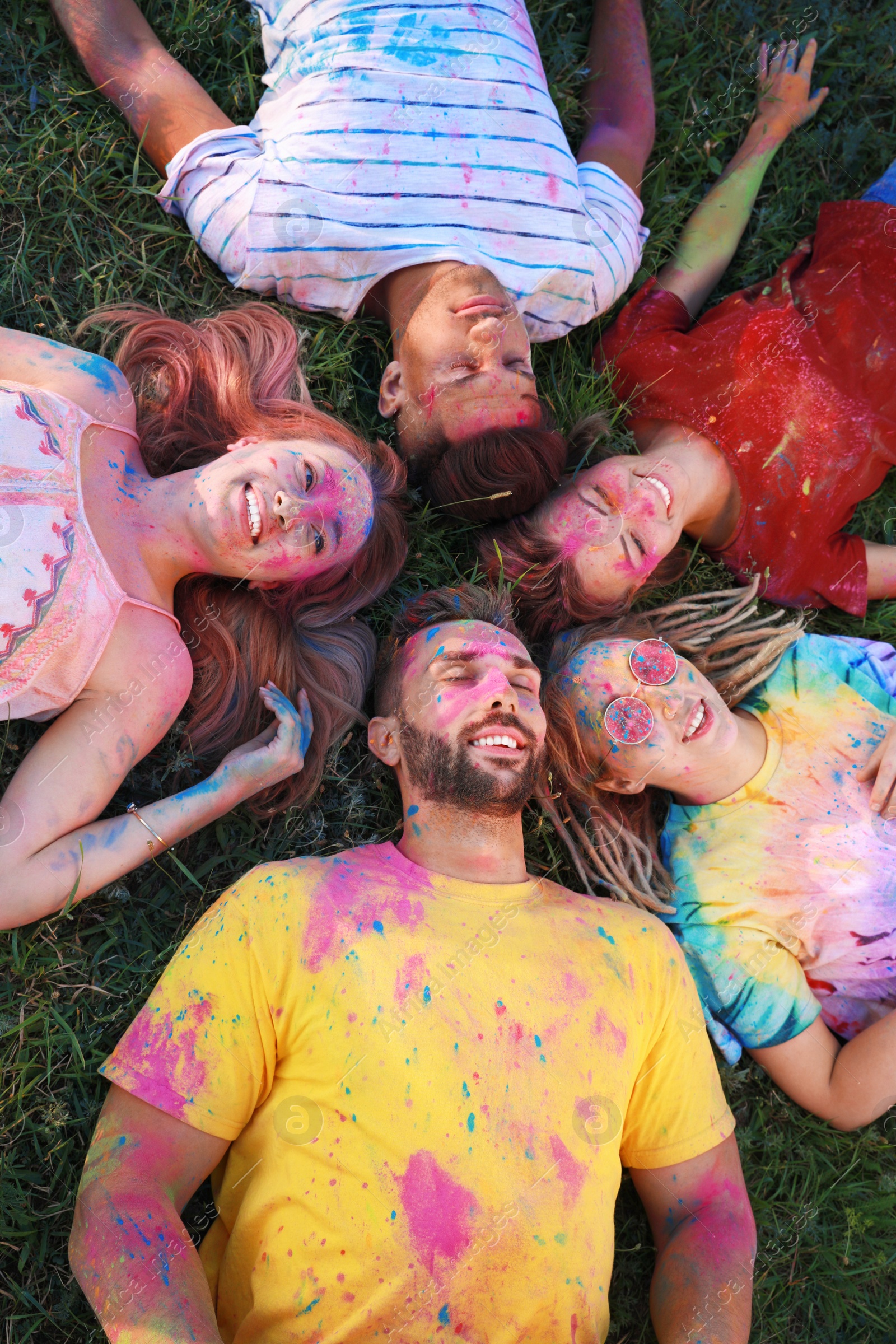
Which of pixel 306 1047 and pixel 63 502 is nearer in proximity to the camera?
pixel 306 1047

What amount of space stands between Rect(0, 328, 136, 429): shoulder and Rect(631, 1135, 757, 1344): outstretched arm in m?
3.01

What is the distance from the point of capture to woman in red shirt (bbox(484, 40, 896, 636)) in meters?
3.57

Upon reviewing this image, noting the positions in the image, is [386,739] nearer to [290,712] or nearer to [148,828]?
[290,712]

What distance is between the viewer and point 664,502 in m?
3.54

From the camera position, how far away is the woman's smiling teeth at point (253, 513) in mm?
3035

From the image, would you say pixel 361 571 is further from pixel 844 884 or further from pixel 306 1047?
pixel 844 884

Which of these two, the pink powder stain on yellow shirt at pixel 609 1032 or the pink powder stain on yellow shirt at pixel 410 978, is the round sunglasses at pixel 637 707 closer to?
the pink powder stain on yellow shirt at pixel 609 1032

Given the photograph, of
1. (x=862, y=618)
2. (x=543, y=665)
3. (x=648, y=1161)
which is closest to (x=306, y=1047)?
(x=648, y=1161)

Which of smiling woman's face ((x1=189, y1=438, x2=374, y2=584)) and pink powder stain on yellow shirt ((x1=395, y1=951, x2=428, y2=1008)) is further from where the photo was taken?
smiling woman's face ((x1=189, y1=438, x2=374, y2=584))

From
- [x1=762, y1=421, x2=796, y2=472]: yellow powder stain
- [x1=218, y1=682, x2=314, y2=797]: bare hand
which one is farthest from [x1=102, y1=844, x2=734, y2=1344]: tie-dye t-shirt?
[x1=762, y1=421, x2=796, y2=472]: yellow powder stain

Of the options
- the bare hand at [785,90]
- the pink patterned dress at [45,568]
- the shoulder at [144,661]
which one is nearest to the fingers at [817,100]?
the bare hand at [785,90]

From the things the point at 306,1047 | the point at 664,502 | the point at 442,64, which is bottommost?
the point at 306,1047

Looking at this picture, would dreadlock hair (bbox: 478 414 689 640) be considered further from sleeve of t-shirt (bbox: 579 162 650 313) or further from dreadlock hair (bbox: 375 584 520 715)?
sleeve of t-shirt (bbox: 579 162 650 313)

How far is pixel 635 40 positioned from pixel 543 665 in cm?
271
